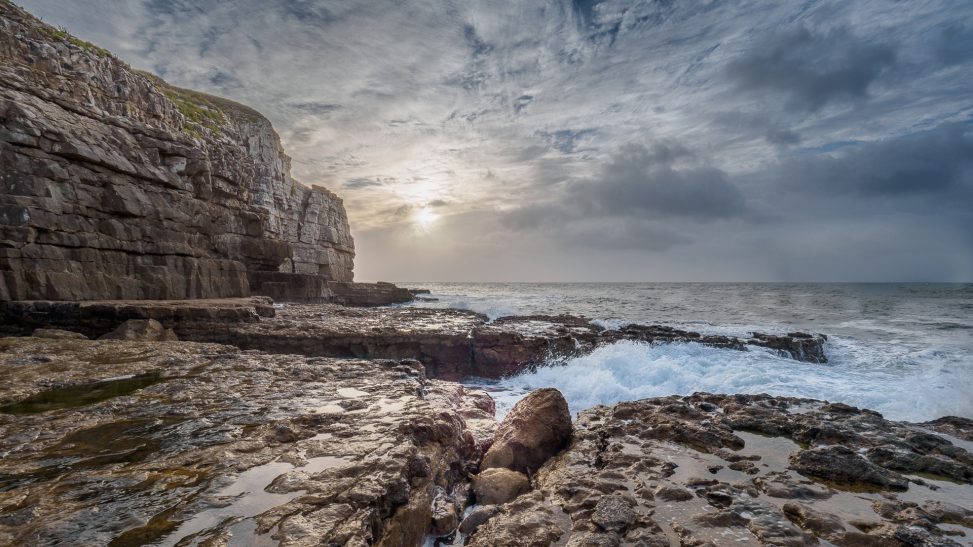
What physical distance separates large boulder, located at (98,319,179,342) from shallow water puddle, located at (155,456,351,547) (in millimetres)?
12040

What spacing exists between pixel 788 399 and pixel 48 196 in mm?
24276

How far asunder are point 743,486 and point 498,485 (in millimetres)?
3063

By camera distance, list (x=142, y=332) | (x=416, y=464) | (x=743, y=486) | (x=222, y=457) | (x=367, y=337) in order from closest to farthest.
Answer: (x=222, y=457)
(x=416, y=464)
(x=743, y=486)
(x=142, y=332)
(x=367, y=337)

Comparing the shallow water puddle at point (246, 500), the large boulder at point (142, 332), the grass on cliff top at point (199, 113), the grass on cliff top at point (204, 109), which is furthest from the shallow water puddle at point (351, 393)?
the grass on cliff top at point (199, 113)

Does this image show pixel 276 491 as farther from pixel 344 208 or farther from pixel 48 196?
pixel 344 208

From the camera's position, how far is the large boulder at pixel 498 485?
5.01 metres

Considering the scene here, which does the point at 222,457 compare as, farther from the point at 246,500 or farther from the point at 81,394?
the point at 81,394

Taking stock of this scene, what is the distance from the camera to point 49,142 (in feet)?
46.7

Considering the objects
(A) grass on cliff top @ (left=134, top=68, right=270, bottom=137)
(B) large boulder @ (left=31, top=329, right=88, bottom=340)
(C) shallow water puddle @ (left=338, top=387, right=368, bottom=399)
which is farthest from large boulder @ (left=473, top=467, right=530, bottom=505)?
(A) grass on cliff top @ (left=134, top=68, right=270, bottom=137)

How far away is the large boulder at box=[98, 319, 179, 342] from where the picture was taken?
487 inches

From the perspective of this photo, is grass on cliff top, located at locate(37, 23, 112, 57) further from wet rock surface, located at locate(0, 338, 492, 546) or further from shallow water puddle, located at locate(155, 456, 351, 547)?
shallow water puddle, located at locate(155, 456, 351, 547)

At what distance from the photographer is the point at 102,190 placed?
52.5ft

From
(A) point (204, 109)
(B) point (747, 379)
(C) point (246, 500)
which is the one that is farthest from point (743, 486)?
(A) point (204, 109)

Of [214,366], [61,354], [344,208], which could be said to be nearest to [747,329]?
[214,366]
